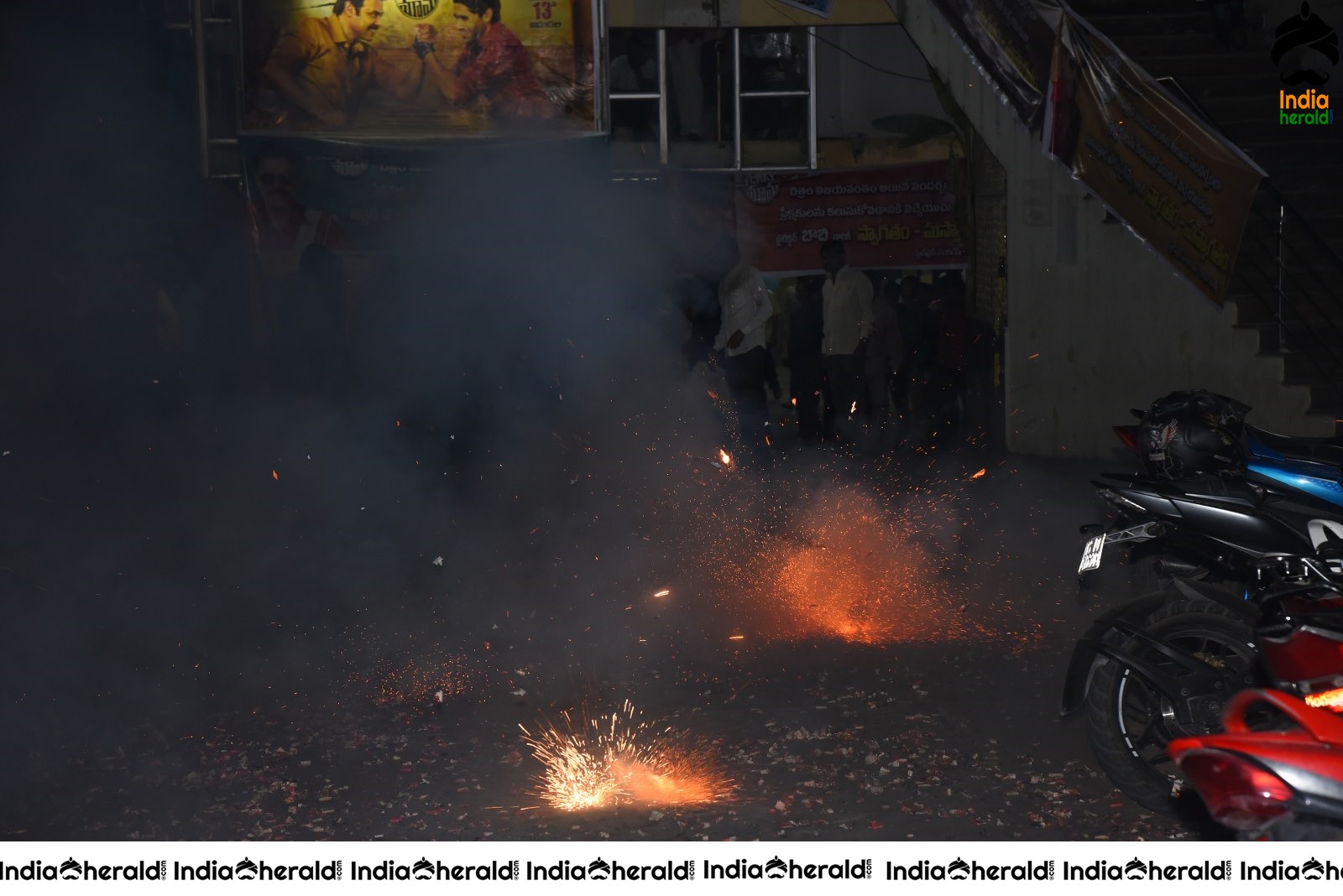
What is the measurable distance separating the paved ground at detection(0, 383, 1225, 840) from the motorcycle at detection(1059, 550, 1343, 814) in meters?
0.17

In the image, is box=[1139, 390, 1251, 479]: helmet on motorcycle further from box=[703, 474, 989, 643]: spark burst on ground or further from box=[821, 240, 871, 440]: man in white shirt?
box=[821, 240, 871, 440]: man in white shirt

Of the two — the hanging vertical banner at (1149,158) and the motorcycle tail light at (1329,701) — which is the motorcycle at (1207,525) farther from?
the hanging vertical banner at (1149,158)

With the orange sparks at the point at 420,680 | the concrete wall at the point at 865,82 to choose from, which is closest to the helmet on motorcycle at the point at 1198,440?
the orange sparks at the point at 420,680

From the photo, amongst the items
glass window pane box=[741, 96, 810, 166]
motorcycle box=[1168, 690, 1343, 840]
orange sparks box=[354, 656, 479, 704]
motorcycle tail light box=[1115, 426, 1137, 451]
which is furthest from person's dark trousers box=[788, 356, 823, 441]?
motorcycle box=[1168, 690, 1343, 840]

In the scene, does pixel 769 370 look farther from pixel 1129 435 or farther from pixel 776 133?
pixel 1129 435

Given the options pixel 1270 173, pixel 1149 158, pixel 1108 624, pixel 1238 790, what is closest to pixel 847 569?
pixel 1108 624

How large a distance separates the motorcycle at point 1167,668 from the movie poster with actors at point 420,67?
9272 mm

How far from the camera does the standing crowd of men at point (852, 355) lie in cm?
1059

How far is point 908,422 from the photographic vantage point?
42.1ft

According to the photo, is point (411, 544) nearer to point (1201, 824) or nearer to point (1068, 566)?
point (1068, 566)

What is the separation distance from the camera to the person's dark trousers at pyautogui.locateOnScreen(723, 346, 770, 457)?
1056 centimetres

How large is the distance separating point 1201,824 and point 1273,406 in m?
6.44

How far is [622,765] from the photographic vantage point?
4484 mm

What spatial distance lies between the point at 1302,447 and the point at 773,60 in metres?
9.71
